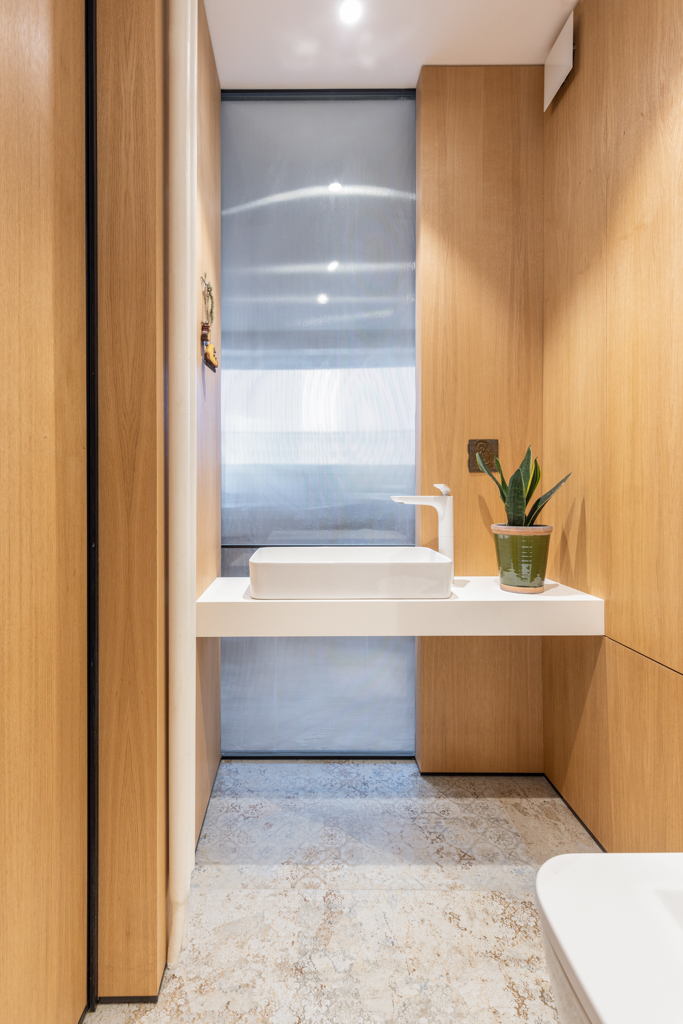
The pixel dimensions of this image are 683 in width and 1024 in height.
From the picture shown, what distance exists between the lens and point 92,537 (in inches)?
48.3

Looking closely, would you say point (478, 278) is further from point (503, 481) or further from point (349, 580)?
point (349, 580)

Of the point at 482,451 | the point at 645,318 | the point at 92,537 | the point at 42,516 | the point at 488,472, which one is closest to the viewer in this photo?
the point at 42,516

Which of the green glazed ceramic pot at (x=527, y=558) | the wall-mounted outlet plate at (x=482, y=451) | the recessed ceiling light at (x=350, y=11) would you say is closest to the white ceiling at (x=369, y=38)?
the recessed ceiling light at (x=350, y=11)

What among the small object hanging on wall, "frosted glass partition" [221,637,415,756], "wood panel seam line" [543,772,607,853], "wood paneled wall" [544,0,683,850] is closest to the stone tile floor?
"wood panel seam line" [543,772,607,853]

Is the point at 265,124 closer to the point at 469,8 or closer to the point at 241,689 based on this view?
the point at 469,8

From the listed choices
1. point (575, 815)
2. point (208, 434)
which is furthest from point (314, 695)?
point (208, 434)

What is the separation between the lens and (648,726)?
1439 millimetres

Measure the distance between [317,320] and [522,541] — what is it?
1129 mm

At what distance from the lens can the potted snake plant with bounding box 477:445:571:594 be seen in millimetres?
1762

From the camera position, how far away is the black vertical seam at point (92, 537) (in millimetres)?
1206

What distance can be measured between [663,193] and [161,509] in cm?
138

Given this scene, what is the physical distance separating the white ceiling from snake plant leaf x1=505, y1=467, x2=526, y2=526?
1449 mm

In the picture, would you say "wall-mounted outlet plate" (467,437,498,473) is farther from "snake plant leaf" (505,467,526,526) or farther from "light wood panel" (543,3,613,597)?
"snake plant leaf" (505,467,526,526)

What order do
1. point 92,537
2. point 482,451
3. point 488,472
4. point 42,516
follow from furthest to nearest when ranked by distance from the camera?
1. point 482,451
2. point 488,472
3. point 92,537
4. point 42,516
